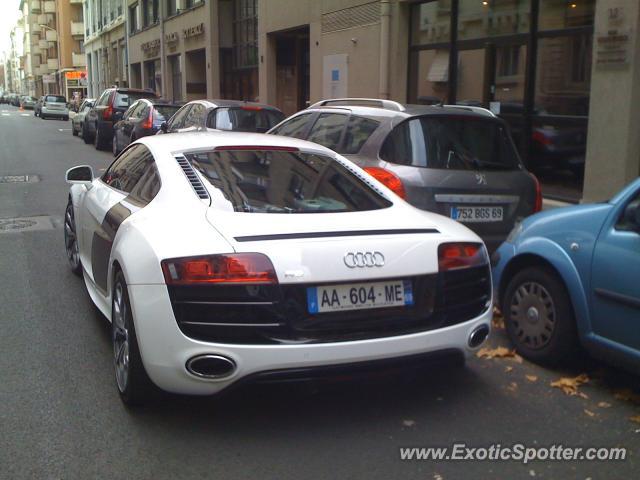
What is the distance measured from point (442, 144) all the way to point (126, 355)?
3591 millimetres

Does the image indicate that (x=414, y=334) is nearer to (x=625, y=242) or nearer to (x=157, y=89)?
(x=625, y=242)

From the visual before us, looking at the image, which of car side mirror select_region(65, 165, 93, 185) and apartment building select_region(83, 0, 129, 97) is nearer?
car side mirror select_region(65, 165, 93, 185)

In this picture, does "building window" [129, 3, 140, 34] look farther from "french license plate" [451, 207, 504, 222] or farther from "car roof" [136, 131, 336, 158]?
"car roof" [136, 131, 336, 158]

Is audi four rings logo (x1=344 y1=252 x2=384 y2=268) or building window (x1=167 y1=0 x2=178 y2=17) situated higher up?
building window (x1=167 y1=0 x2=178 y2=17)

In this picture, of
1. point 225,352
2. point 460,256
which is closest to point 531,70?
point 460,256

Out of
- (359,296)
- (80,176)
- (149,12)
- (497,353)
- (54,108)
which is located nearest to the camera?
(359,296)

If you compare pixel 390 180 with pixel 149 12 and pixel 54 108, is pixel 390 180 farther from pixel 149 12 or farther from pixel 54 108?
pixel 54 108

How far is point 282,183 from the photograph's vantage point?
450 cm

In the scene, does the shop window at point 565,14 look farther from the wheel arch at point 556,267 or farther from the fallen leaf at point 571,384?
the fallen leaf at point 571,384

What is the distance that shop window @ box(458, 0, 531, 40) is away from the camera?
11734mm

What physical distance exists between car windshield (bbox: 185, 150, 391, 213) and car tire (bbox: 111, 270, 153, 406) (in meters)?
0.78

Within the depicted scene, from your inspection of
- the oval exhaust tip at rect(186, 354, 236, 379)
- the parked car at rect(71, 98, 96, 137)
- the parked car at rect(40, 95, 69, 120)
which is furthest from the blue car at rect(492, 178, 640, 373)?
the parked car at rect(40, 95, 69, 120)

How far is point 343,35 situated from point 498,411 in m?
14.0

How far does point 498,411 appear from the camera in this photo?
4156mm
